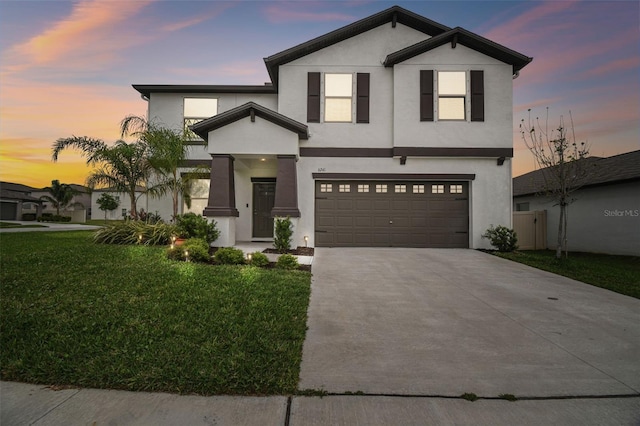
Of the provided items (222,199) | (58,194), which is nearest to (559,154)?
(222,199)

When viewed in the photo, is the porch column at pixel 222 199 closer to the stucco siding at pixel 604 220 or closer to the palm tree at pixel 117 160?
the palm tree at pixel 117 160

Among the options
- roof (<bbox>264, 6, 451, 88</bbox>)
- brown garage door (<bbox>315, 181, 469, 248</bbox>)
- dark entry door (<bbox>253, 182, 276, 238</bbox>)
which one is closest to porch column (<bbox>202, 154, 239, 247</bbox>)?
dark entry door (<bbox>253, 182, 276, 238</bbox>)

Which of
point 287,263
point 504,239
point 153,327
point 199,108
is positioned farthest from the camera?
point 199,108

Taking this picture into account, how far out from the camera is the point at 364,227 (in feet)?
36.2

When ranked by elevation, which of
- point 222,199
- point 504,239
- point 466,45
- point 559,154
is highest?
point 466,45

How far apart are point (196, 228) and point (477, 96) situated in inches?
422

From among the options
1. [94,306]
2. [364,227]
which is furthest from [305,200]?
[94,306]

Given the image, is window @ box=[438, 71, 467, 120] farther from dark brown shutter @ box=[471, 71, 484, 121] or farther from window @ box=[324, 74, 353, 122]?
window @ box=[324, 74, 353, 122]

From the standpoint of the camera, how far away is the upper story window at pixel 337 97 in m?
11.1

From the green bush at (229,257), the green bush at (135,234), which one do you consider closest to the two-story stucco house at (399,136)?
the green bush at (135,234)

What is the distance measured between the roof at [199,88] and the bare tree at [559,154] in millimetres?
9764

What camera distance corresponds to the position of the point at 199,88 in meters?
12.4

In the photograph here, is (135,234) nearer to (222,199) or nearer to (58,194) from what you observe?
(222,199)

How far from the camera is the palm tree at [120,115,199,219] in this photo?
437 inches
